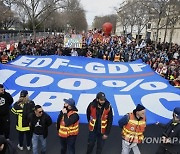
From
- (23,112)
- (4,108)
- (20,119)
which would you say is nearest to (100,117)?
(23,112)

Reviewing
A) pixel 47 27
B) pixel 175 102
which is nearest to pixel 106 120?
pixel 175 102

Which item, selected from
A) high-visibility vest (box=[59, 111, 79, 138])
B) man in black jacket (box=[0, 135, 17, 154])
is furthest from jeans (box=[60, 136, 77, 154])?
man in black jacket (box=[0, 135, 17, 154])

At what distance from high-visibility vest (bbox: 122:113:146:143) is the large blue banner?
1.01 m

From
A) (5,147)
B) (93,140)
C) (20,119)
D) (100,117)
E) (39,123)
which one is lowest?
(93,140)

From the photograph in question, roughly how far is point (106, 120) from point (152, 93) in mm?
2403

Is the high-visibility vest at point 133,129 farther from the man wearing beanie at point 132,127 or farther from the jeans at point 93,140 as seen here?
the jeans at point 93,140

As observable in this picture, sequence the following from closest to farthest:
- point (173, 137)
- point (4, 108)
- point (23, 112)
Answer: point (173, 137), point (23, 112), point (4, 108)

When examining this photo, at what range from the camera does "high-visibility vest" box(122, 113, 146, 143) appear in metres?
5.43

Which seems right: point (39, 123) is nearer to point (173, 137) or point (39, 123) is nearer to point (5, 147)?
point (5, 147)

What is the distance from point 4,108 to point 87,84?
104 inches

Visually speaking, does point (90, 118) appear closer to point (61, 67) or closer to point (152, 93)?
point (152, 93)

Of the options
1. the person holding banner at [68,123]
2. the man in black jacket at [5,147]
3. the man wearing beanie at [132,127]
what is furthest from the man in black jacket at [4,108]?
the man in black jacket at [5,147]

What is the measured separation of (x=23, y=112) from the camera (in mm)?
6297

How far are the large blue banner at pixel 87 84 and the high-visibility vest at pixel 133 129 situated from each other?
1012mm
